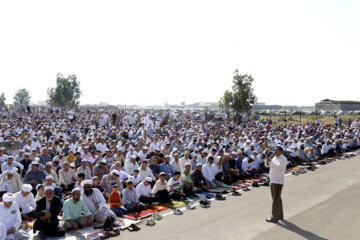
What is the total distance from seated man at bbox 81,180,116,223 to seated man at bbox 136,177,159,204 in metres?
1.54

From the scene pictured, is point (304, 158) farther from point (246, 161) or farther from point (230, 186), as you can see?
point (230, 186)

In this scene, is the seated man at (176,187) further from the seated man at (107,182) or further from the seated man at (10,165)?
the seated man at (10,165)

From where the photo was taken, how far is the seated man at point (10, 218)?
6242 mm

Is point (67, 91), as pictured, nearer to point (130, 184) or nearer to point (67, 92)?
point (67, 92)

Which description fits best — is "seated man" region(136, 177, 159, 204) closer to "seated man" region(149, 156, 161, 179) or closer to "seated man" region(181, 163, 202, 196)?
"seated man" region(181, 163, 202, 196)

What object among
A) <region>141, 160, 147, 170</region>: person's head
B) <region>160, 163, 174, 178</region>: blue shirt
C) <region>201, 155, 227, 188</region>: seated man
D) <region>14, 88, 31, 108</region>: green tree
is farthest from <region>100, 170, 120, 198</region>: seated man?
<region>14, 88, 31, 108</region>: green tree

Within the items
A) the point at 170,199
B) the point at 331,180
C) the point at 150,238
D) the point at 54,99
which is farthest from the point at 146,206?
the point at 54,99

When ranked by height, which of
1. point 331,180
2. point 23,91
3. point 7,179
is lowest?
point 331,180

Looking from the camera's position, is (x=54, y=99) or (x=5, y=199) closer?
(x=5, y=199)

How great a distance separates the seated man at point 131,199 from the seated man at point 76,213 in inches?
49.9

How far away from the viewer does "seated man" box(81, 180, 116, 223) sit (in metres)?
7.29

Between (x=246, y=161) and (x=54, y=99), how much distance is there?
196 ft

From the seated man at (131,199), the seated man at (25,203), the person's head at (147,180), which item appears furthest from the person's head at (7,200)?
the person's head at (147,180)

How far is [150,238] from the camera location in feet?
21.0
